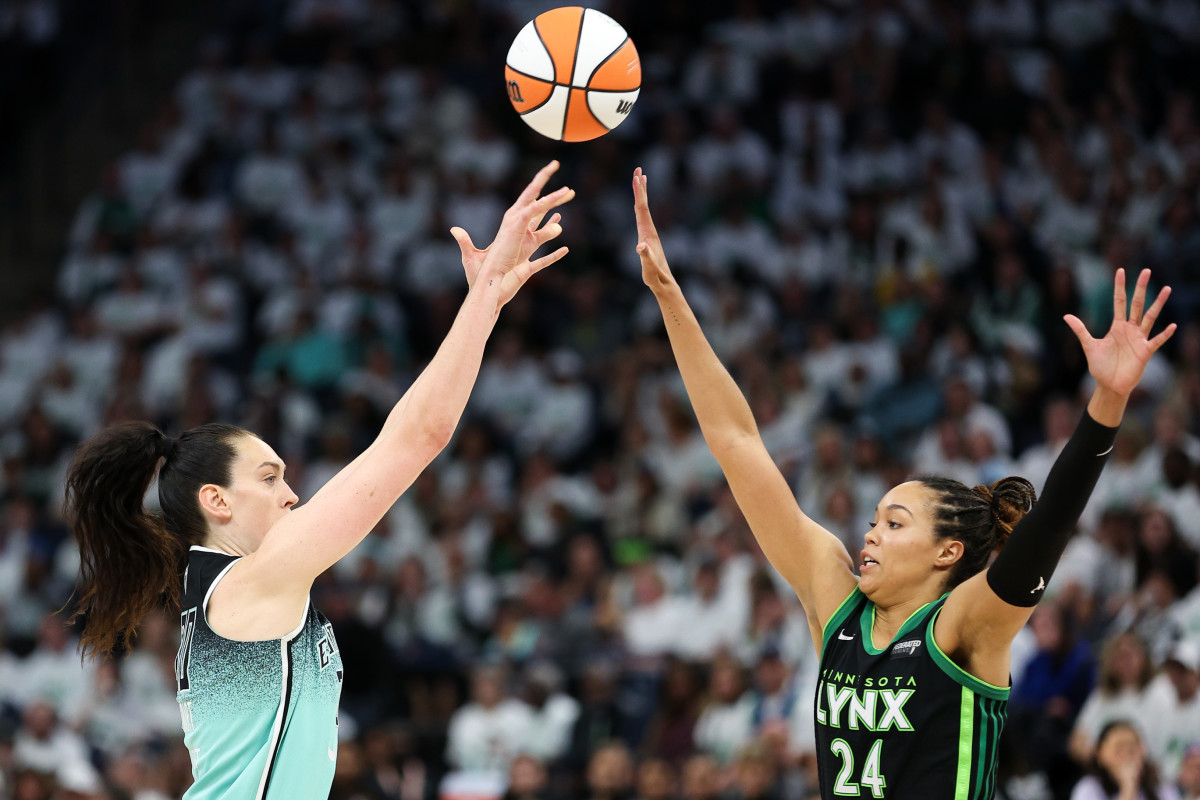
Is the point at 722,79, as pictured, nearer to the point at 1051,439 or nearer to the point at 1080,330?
the point at 1051,439

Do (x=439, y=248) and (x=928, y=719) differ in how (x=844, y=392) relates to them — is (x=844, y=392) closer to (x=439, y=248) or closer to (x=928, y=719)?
(x=439, y=248)

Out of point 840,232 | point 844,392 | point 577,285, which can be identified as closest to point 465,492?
A: point 577,285

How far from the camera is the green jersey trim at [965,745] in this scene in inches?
134

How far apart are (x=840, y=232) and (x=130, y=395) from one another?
6890mm

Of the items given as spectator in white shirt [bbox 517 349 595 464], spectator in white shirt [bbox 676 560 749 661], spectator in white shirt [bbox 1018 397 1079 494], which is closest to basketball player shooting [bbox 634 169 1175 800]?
spectator in white shirt [bbox 1018 397 1079 494]

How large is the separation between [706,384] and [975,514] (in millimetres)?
846

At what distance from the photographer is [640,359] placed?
12.4 meters

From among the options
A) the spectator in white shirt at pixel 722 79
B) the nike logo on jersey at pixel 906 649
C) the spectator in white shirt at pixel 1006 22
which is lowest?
the nike logo on jersey at pixel 906 649

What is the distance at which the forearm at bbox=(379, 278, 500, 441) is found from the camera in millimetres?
3311

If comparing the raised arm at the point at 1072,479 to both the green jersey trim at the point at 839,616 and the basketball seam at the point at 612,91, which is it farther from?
the basketball seam at the point at 612,91

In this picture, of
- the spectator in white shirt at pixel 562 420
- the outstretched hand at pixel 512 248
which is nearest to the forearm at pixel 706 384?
the outstretched hand at pixel 512 248

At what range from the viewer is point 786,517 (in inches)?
154

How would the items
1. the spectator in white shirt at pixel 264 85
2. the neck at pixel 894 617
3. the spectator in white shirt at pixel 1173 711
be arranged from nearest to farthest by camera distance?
the neck at pixel 894 617
the spectator in white shirt at pixel 1173 711
the spectator in white shirt at pixel 264 85

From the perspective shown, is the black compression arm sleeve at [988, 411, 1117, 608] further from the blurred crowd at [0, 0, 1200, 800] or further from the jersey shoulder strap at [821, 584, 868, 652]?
the blurred crowd at [0, 0, 1200, 800]
